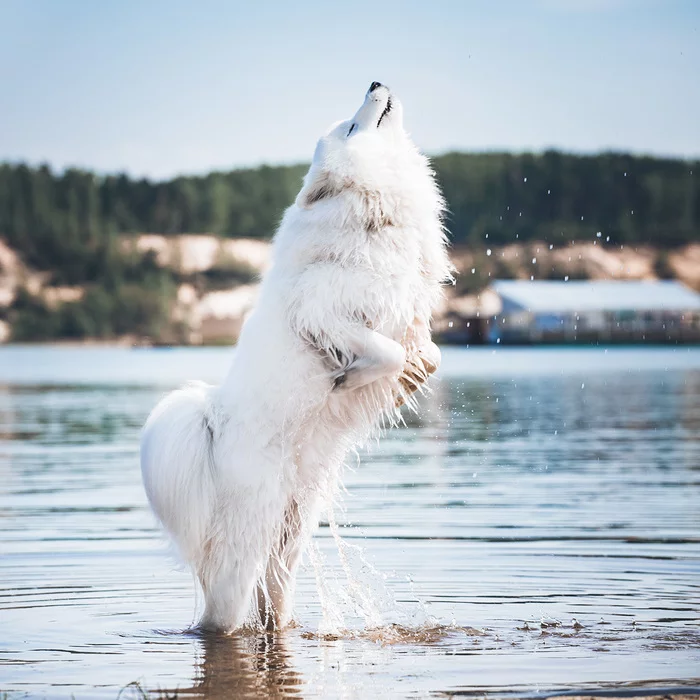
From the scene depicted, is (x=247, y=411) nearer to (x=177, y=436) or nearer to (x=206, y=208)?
(x=177, y=436)

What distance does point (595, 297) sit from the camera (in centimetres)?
9225

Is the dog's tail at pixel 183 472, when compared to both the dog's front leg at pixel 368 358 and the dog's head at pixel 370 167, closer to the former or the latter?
the dog's front leg at pixel 368 358

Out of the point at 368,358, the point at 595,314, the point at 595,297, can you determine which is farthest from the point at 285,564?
the point at 595,297

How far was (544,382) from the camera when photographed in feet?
112

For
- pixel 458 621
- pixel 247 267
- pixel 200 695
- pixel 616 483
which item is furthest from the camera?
pixel 247 267

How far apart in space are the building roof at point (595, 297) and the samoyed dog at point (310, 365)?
83.1 m

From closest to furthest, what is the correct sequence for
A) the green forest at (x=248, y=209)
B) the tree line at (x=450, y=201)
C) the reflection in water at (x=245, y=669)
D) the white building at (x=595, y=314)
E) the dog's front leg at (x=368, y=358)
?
the reflection in water at (x=245, y=669), the dog's front leg at (x=368, y=358), the white building at (x=595, y=314), the green forest at (x=248, y=209), the tree line at (x=450, y=201)

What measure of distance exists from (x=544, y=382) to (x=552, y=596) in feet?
89.3

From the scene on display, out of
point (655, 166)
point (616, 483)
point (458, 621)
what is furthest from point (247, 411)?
point (655, 166)

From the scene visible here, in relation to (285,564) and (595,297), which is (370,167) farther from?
(595,297)

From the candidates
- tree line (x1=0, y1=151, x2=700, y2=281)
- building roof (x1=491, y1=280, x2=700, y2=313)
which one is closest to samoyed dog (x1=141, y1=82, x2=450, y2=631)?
building roof (x1=491, y1=280, x2=700, y2=313)

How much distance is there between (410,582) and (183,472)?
239 cm

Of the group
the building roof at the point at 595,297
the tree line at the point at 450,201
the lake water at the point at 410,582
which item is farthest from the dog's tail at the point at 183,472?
the tree line at the point at 450,201

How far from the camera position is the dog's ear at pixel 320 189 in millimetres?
5730
